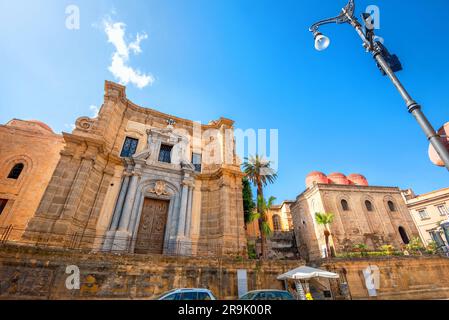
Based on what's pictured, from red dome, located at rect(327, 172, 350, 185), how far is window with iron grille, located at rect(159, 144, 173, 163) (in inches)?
1007

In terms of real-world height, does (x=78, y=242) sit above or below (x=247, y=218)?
below

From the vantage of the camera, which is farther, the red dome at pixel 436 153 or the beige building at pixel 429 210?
the beige building at pixel 429 210

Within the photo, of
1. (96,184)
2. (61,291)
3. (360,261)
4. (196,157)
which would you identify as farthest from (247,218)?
(61,291)

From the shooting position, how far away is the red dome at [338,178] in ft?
103

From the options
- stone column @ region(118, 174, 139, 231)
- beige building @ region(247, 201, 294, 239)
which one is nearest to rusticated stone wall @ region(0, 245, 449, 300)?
stone column @ region(118, 174, 139, 231)

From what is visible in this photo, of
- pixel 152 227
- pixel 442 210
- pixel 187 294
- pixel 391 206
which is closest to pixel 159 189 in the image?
pixel 152 227

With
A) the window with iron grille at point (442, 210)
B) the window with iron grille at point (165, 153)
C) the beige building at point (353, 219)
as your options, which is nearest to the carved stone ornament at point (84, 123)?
the window with iron grille at point (165, 153)

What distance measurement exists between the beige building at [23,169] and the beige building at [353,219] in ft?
88.7

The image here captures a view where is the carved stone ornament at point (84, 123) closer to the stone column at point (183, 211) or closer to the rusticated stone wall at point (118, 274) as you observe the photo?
the stone column at point (183, 211)

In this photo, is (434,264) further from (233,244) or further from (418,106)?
(418,106)

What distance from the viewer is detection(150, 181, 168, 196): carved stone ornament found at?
14.9m

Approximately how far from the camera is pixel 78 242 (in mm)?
11422

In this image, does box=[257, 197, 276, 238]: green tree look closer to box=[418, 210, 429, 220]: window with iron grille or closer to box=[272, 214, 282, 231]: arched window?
box=[272, 214, 282, 231]: arched window

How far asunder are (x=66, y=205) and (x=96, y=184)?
2.36 meters
